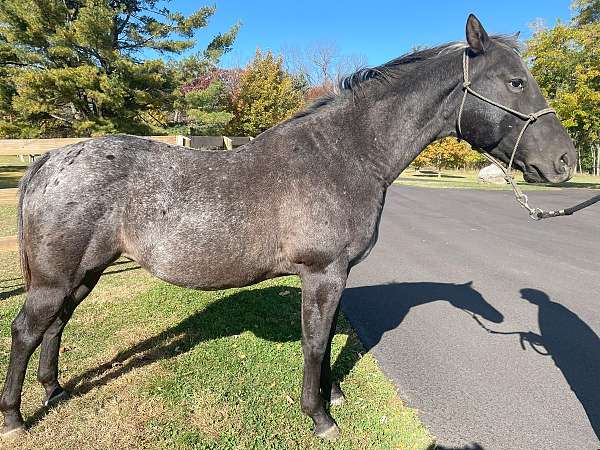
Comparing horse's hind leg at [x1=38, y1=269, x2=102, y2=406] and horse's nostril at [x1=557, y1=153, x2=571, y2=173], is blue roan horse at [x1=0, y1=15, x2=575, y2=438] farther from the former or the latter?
horse's hind leg at [x1=38, y1=269, x2=102, y2=406]

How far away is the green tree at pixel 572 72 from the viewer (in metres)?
22.0

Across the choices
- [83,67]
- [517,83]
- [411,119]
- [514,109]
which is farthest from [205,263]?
[83,67]

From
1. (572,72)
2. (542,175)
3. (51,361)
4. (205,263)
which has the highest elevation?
(572,72)

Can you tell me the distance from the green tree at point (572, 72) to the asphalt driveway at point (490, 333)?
17193 millimetres

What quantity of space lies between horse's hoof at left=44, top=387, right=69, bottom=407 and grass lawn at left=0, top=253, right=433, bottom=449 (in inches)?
2.8

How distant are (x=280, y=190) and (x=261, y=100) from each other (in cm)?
2732

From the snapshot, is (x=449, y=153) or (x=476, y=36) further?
(x=449, y=153)

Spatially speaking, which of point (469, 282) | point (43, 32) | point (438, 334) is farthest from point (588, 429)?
point (43, 32)

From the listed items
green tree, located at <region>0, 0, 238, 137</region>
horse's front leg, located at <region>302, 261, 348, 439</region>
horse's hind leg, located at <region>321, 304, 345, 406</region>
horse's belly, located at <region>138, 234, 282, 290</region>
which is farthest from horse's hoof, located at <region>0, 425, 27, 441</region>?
green tree, located at <region>0, 0, 238, 137</region>

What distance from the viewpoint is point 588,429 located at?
109 inches

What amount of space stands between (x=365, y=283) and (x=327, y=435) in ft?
12.0

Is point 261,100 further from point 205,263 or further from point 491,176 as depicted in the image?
point 205,263

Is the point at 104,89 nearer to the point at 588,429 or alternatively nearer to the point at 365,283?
the point at 365,283

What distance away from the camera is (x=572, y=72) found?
23.5 metres
